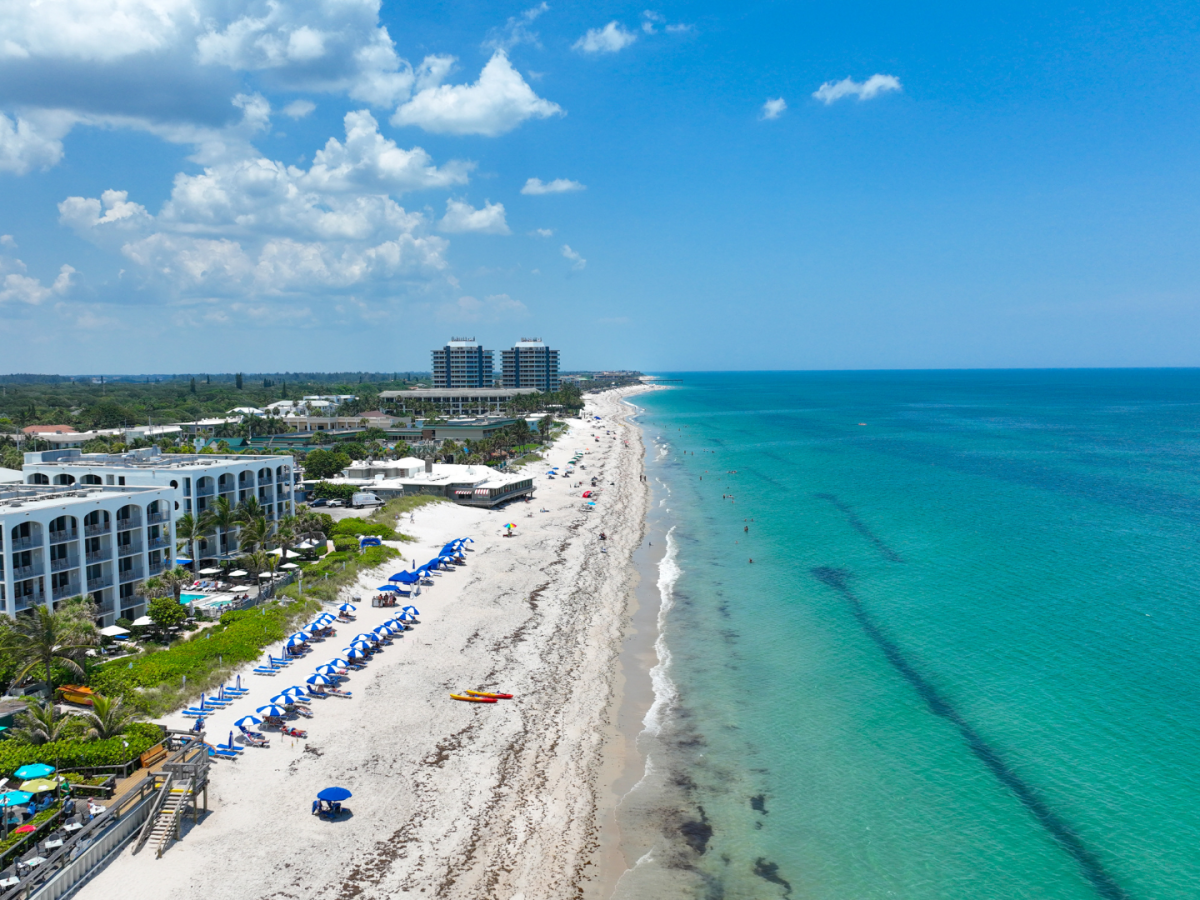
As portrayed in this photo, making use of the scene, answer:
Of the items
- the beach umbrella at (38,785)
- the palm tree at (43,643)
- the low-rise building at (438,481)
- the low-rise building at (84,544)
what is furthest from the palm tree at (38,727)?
the low-rise building at (438,481)

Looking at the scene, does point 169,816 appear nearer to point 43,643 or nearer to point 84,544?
point 43,643

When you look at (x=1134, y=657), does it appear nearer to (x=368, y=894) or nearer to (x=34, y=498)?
(x=368, y=894)

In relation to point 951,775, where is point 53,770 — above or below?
above

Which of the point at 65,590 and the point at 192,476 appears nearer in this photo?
the point at 65,590

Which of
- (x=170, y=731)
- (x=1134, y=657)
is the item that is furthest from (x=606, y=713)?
(x=1134, y=657)

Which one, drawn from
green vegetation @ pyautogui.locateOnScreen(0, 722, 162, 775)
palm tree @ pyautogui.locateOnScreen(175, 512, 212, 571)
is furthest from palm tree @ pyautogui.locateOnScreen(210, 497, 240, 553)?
green vegetation @ pyautogui.locateOnScreen(0, 722, 162, 775)

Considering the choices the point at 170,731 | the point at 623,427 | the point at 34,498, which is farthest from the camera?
the point at 623,427

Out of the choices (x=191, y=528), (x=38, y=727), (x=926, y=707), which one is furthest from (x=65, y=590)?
(x=926, y=707)
